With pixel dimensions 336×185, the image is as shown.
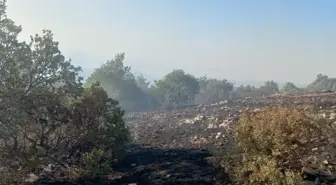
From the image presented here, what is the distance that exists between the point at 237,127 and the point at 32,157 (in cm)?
983

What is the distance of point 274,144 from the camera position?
45.8 feet

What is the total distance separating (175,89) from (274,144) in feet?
243

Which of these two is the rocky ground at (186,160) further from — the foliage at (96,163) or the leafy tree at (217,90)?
the leafy tree at (217,90)

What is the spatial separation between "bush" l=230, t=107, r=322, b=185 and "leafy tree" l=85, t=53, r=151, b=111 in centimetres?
6906

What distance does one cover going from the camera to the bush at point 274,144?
13180mm

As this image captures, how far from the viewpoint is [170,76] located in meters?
93.5

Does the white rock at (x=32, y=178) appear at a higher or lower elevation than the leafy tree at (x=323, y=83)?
lower

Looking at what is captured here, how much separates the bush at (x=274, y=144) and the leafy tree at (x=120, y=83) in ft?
227

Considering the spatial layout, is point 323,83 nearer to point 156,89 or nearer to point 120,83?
point 156,89

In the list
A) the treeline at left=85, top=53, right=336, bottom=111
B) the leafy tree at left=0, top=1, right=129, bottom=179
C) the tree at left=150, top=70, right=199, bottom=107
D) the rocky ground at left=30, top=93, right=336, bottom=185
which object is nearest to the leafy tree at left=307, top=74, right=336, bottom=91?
the treeline at left=85, top=53, right=336, bottom=111

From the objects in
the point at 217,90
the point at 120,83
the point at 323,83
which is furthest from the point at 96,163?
the point at 323,83

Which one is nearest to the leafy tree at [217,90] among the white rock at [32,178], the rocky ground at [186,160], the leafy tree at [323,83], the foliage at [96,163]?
the leafy tree at [323,83]

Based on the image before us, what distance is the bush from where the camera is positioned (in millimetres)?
13180

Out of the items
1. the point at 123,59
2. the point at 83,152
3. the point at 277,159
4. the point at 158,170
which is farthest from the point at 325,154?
the point at 123,59
